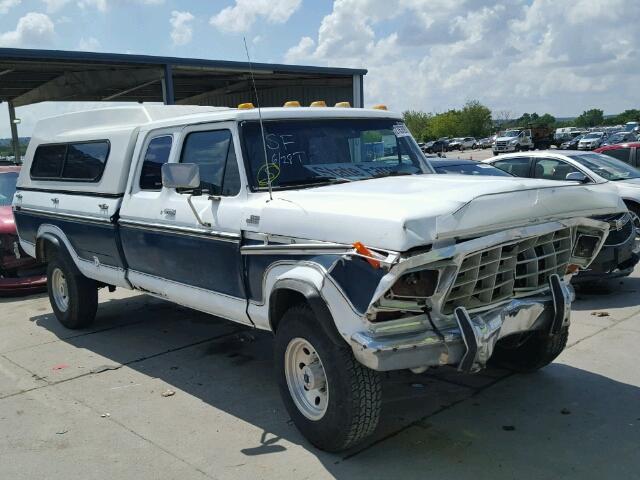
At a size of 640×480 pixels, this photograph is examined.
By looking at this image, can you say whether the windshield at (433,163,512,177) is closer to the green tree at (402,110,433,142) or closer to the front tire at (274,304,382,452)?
the front tire at (274,304,382,452)

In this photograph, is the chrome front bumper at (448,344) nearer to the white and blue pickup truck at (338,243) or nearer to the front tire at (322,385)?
the white and blue pickup truck at (338,243)

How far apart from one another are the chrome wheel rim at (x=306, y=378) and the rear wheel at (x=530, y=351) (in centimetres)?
151

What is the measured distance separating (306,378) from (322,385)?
0.48 ft

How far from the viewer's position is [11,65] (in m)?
17.2

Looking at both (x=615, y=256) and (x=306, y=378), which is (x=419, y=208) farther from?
(x=615, y=256)

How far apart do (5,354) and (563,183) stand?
5501 mm

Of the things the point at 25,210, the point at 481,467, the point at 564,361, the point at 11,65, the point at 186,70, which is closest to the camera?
the point at 481,467

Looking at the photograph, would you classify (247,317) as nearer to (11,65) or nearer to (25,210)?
(25,210)

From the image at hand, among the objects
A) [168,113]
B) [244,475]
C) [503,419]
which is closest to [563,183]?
[503,419]

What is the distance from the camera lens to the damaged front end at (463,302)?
136 inches

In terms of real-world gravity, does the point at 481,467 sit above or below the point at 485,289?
below

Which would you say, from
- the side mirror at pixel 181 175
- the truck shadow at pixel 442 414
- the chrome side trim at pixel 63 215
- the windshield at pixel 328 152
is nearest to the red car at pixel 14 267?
the chrome side trim at pixel 63 215

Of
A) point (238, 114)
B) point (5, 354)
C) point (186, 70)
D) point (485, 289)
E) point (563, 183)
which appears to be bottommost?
point (5, 354)

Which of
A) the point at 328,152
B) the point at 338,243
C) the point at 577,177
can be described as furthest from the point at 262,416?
the point at 577,177
